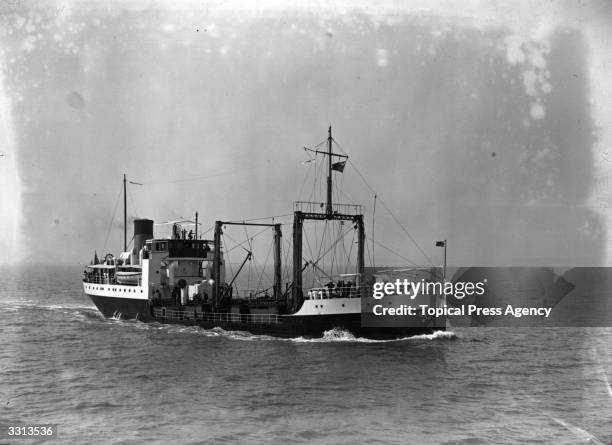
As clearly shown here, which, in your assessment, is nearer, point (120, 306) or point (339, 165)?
point (339, 165)

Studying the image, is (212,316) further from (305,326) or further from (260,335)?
(305,326)

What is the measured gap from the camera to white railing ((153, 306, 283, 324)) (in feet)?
140

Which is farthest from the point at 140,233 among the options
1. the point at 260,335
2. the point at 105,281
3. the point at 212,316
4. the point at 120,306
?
the point at 260,335

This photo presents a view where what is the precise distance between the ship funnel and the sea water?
1411 cm

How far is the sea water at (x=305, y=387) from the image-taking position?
2031 centimetres

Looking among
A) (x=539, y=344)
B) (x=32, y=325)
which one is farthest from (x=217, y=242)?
(x=539, y=344)

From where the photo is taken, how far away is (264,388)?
27016 millimetres

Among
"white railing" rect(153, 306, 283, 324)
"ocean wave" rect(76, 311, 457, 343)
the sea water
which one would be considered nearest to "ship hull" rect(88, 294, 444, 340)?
"white railing" rect(153, 306, 283, 324)

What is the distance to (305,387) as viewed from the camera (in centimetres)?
2742

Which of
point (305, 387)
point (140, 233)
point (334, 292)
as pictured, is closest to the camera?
point (305, 387)

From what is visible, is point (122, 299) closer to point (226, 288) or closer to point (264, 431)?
point (226, 288)

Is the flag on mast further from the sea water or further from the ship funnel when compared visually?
the ship funnel

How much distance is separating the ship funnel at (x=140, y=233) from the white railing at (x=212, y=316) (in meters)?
10.1

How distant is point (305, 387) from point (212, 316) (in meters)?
19.8
